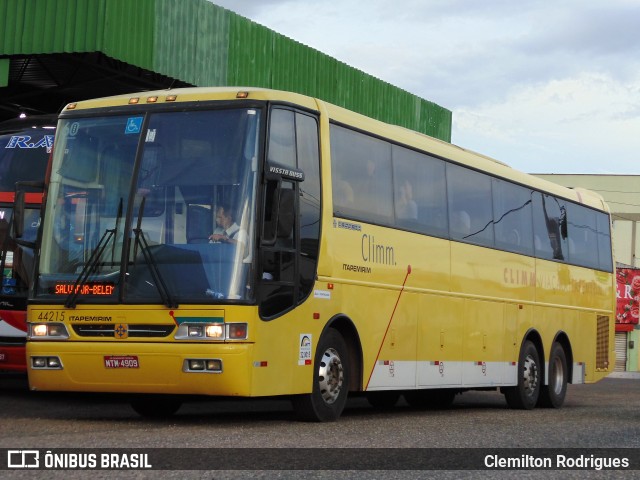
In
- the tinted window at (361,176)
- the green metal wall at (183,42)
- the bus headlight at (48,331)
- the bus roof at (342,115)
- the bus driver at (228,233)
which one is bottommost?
the bus headlight at (48,331)

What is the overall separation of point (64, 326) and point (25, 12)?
1432 cm

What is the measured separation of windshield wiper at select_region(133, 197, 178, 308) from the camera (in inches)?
460

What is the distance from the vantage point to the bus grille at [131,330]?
11.7 metres

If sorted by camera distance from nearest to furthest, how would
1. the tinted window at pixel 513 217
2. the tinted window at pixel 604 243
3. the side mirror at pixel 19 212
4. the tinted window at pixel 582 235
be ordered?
the side mirror at pixel 19 212 → the tinted window at pixel 513 217 → the tinted window at pixel 582 235 → the tinted window at pixel 604 243

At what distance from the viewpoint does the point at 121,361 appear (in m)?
11.9

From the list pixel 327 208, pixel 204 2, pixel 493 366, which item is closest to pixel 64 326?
pixel 327 208

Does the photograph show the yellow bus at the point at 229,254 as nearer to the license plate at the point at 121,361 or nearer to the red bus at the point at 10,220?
the license plate at the point at 121,361

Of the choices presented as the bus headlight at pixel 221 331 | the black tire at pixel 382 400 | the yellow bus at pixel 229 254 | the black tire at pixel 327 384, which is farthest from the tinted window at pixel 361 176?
the black tire at pixel 382 400

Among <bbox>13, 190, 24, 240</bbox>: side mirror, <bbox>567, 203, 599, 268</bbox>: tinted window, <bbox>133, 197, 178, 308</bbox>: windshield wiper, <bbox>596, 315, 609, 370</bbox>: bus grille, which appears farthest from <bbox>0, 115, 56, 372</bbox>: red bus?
<bbox>596, 315, 609, 370</bbox>: bus grille

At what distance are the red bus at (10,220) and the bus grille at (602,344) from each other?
987cm

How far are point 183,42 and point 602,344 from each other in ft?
35.8

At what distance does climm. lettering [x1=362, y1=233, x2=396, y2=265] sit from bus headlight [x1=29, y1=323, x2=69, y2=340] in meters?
3.39

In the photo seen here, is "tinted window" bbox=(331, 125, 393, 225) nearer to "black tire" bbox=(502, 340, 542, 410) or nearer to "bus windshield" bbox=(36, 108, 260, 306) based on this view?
"bus windshield" bbox=(36, 108, 260, 306)

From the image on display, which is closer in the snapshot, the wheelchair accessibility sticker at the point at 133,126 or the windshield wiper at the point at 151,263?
the windshield wiper at the point at 151,263
